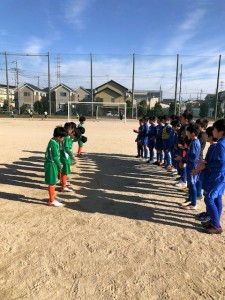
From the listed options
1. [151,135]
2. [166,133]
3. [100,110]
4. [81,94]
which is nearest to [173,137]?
[166,133]

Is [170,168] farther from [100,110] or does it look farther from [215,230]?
[100,110]

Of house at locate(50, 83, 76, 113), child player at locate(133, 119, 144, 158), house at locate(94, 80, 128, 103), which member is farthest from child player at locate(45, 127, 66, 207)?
house at locate(50, 83, 76, 113)

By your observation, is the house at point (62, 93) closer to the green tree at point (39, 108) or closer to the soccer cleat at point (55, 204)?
the green tree at point (39, 108)

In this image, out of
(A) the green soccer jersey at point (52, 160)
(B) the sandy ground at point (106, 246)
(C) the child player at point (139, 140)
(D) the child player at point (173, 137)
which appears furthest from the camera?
(C) the child player at point (139, 140)

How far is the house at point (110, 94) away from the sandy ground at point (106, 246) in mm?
51329

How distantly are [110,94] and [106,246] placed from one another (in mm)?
54776

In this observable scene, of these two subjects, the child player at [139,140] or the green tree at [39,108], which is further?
the green tree at [39,108]

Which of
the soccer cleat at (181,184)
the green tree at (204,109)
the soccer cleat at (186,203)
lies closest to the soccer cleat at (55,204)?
the soccer cleat at (186,203)

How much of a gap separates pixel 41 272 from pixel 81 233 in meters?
1.03

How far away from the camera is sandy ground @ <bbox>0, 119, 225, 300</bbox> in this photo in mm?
2848

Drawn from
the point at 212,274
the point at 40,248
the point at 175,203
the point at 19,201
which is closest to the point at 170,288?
the point at 212,274

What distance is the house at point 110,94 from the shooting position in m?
56.5

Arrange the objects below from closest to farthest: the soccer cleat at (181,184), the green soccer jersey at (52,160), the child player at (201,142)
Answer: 1. the green soccer jersey at (52,160)
2. the child player at (201,142)
3. the soccer cleat at (181,184)

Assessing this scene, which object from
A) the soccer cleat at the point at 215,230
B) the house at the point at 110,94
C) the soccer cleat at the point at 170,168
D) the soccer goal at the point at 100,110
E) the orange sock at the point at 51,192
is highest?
the house at the point at 110,94
